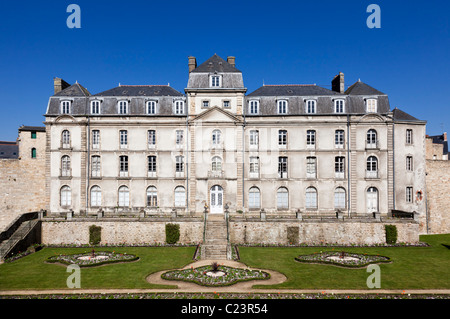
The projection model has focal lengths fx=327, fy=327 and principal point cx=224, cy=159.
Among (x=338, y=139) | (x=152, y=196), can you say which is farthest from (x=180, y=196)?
(x=338, y=139)

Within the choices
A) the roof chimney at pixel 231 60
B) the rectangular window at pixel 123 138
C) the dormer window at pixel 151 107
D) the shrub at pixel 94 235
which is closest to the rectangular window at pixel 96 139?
the rectangular window at pixel 123 138

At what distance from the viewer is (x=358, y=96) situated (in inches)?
1305

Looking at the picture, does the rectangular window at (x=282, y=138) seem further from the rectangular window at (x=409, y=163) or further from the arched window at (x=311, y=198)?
the rectangular window at (x=409, y=163)

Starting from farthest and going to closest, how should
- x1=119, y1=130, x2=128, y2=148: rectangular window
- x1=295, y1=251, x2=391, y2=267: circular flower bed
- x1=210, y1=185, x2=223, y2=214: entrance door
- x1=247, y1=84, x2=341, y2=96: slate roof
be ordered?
x1=247, y1=84, x2=341, y2=96: slate roof → x1=119, y1=130, x2=128, y2=148: rectangular window → x1=210, y1=185, x2=223, y2=214: entrance door → x1=295, y1=251, x2=391, y2=267: circular flower bed

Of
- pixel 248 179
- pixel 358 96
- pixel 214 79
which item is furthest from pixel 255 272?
pixel 358 96

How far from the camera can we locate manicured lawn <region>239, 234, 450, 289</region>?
17641 millimetres

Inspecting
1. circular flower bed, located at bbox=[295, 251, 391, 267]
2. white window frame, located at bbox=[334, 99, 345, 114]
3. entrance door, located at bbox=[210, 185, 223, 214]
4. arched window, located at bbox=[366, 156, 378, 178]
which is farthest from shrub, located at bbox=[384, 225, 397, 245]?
entrance door, located at bbox=[210, 185, 223, 214]

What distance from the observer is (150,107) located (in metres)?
33.7

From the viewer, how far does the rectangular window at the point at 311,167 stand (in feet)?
108

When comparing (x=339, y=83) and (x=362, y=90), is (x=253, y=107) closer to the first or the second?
(x=339, y=83)

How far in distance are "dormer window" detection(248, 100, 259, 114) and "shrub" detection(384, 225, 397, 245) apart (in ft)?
52.4

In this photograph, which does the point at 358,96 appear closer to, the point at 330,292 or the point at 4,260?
the point at 330,292

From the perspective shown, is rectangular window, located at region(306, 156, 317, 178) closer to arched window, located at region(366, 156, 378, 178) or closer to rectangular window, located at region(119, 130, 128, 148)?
arched window, located at region(366, 156, 378, 178)

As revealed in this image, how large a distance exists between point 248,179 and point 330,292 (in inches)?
673
